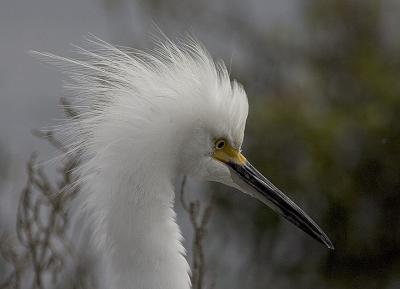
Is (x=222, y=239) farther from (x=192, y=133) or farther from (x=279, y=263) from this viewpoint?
(x=192, y=133)

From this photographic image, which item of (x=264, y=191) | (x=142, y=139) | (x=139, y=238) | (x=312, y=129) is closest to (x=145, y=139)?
(x=142, y=139)

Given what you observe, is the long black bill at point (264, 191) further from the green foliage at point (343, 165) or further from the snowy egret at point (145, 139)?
the green foliage at point (343, 165)

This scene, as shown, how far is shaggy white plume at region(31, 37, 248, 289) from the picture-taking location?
4.10 meters

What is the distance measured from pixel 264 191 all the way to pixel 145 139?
63 centimetres

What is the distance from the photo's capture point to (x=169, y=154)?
164 inches

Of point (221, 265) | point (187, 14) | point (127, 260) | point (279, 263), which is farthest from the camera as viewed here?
point (187, 14)

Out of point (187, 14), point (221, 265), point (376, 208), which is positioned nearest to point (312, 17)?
point (187, 14)

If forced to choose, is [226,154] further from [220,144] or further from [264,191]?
[264,191]

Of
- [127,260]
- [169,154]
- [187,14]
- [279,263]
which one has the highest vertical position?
[169,154]

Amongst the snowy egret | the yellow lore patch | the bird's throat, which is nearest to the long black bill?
the yellow lore patch

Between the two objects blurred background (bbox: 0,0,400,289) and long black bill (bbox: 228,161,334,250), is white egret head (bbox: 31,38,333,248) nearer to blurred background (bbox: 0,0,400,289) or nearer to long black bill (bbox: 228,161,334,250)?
long black bill (bbox: 228,161,334,250)

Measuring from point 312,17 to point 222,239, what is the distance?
219 cm

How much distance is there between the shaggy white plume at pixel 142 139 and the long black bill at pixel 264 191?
0.62 feet

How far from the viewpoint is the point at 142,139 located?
4121 millimetres
